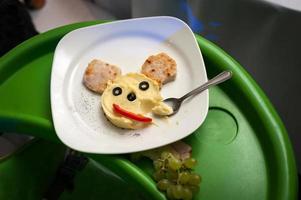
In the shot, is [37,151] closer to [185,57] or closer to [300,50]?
[185,57]

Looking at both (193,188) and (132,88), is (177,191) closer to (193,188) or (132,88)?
(193,188)

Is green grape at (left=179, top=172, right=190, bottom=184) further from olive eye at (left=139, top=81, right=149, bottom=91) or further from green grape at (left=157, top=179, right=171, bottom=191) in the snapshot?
olive eye at (left=139, top=81, right=149, bottom=91)

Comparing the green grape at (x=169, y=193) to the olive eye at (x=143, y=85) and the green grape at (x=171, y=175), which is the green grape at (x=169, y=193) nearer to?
the green grape at (x=171, y=175)

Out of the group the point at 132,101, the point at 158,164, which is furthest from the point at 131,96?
the point at 158,164

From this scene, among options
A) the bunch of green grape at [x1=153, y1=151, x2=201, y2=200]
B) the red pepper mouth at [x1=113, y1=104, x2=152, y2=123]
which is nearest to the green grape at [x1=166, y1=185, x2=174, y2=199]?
the bunch of green grape at [x1=153, y1=151, x2=201, y2=200]

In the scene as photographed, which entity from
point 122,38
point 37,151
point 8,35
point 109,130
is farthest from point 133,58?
point 8,35

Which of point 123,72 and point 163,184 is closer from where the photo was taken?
point 163,184
